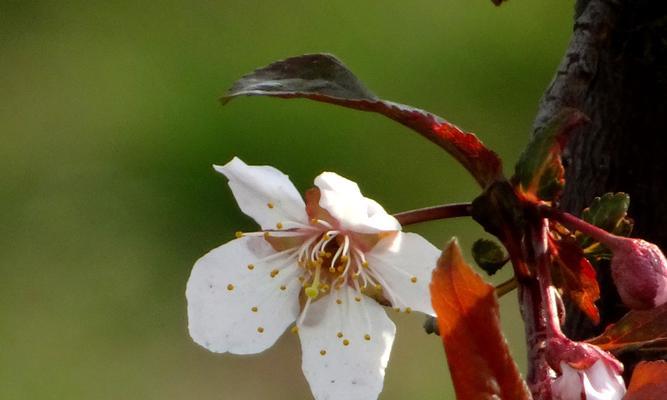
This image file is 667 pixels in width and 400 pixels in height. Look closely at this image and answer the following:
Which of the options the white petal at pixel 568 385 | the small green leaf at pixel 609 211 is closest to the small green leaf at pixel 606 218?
the small green leaf at pixel 609 211

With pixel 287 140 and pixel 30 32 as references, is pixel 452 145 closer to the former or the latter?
pixel 287 140

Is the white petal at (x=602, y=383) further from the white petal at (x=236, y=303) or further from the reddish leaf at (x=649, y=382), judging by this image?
the white petal at (x=236, y=303)

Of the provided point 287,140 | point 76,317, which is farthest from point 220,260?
point 287,140

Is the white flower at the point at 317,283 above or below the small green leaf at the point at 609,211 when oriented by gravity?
below

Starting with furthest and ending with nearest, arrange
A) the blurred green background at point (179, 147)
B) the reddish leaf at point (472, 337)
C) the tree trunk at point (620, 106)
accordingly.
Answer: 1. the blurred green background at point (179, 147)
2. the tree trunk at point (620, 106)
3. the reddish leaf at point (472, 337)

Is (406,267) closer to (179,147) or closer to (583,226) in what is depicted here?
(583,226)

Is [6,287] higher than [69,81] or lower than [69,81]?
lower

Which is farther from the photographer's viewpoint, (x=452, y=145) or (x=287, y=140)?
(x=287, y=140)

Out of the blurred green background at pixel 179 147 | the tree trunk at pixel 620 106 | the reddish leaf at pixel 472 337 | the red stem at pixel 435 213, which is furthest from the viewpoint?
the blurred green background at pixel 179 147
